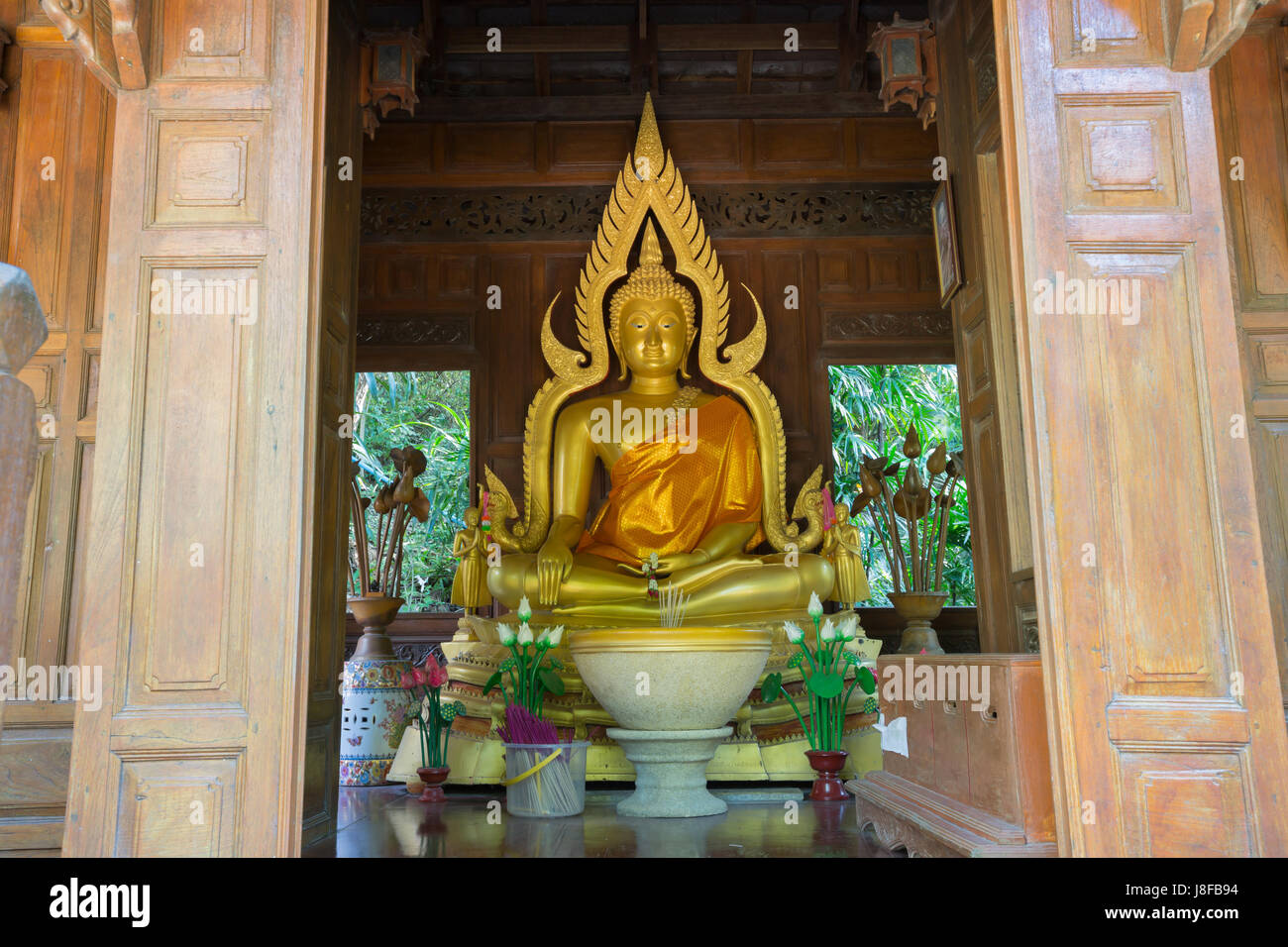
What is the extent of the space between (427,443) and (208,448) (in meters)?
7.05

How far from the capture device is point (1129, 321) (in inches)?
90.7

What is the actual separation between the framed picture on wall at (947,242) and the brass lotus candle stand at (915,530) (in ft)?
3.60

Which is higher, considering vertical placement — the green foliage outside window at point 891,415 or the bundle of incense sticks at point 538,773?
the green foliage outside window at point 891,415

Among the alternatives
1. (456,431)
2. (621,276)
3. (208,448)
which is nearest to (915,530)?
(621,276)

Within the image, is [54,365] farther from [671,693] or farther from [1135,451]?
[1135,451]

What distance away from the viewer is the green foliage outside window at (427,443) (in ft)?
29.7

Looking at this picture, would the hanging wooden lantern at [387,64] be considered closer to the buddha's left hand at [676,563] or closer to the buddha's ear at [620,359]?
the buddha's ear at [620,359]

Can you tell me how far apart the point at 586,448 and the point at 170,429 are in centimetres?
335

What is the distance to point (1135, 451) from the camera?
7.37ft

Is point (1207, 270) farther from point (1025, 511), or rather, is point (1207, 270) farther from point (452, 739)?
point (452, 739)

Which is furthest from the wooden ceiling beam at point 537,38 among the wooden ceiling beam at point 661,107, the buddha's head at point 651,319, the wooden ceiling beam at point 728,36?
the buddha's head at point 651,319

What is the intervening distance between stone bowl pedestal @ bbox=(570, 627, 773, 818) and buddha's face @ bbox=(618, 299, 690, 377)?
236cm

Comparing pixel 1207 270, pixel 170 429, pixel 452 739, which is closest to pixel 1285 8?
pixel 1207 270

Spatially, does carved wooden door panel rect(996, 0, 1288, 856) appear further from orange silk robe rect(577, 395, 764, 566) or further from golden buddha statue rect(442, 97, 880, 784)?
orange silk robe rect(577, 395, 764, 566)
